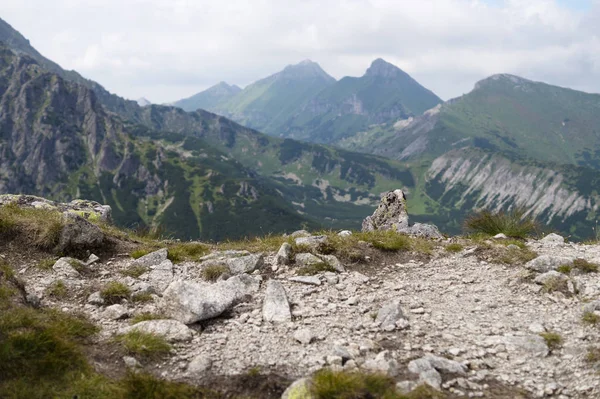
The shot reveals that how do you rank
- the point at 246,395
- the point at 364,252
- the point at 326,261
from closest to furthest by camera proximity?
1. the point at 246,395
2. the point at 326,261
3. the point at 364,252

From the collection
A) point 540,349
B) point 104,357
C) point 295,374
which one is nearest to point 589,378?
point 540,349

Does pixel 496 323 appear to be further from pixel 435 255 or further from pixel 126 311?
pixel 126 311

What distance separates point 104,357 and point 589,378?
856 centimetres

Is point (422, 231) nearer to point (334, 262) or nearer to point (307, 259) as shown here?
point (334, 262)

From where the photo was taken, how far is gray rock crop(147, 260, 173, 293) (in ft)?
35.7

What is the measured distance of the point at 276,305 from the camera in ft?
31.8

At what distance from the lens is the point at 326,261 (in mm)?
12078

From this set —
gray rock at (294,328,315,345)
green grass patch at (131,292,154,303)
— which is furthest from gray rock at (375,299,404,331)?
green grass patch at (131,292,154,303)

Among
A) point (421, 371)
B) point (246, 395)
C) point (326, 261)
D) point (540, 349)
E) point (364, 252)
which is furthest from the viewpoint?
point (364, 252)

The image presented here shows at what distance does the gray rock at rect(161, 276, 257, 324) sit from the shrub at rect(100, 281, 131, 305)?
4.24ft

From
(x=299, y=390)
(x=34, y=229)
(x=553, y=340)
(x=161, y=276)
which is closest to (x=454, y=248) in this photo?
(x=553, y=340)

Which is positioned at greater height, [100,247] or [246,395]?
[100,247]

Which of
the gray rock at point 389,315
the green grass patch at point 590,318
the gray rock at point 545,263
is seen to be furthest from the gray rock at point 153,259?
the green grass patch at point 590,318

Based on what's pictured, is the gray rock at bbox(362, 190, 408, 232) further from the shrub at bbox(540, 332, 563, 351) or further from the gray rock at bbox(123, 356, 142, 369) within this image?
the gray rock at bbox(123, 356, 142, 369)
